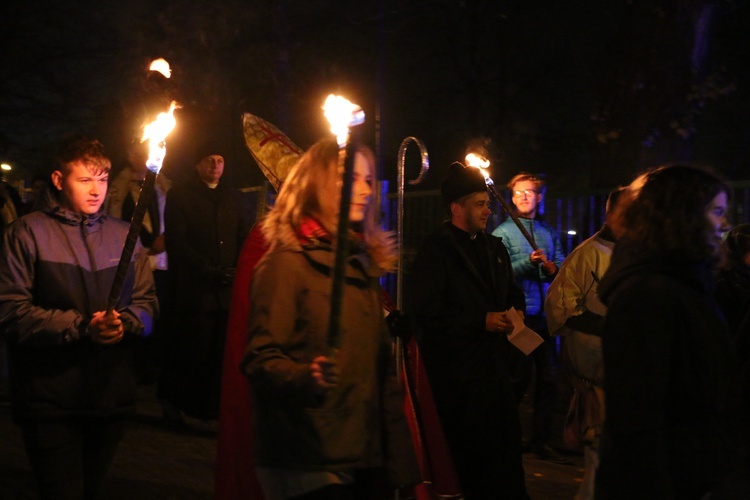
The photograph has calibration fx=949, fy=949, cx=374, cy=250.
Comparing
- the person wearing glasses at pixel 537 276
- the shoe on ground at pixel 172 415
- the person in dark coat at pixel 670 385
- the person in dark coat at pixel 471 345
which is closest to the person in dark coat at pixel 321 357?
the person in dark coat at pixel 670 385

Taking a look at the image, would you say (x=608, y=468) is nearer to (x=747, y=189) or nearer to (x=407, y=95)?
(x=747, y=189)

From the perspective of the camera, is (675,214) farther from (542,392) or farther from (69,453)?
(542,392)

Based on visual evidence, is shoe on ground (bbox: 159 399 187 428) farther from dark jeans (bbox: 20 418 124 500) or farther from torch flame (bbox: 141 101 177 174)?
torch flame (bbox: 141 101 177 174)

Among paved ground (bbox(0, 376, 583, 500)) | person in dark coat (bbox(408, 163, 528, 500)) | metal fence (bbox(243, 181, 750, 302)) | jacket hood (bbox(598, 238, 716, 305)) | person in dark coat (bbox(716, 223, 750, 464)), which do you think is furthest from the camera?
metal fence (bbox(243, 181, 750, 302))

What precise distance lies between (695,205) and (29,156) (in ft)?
64.8

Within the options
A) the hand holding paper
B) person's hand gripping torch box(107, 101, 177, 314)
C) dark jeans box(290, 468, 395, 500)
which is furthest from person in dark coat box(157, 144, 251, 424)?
dark jeans box(290, 468, 395, 500)

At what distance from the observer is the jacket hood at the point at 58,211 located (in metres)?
4.08

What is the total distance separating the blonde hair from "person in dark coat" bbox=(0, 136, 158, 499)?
91 cm

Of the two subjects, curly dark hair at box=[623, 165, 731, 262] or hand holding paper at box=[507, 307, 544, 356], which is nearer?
curly dark hair at box=[623, 165, 731, 262]

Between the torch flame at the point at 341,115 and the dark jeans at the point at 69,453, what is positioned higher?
the torch flame at the point at 341,115

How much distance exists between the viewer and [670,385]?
9.61 ft

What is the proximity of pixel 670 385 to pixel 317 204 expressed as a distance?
1325 millimetres

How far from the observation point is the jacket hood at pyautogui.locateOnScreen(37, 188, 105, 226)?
408 centimetres

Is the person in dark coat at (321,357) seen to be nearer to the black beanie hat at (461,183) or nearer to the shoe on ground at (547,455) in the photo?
the black beanie hat at (461,183)
